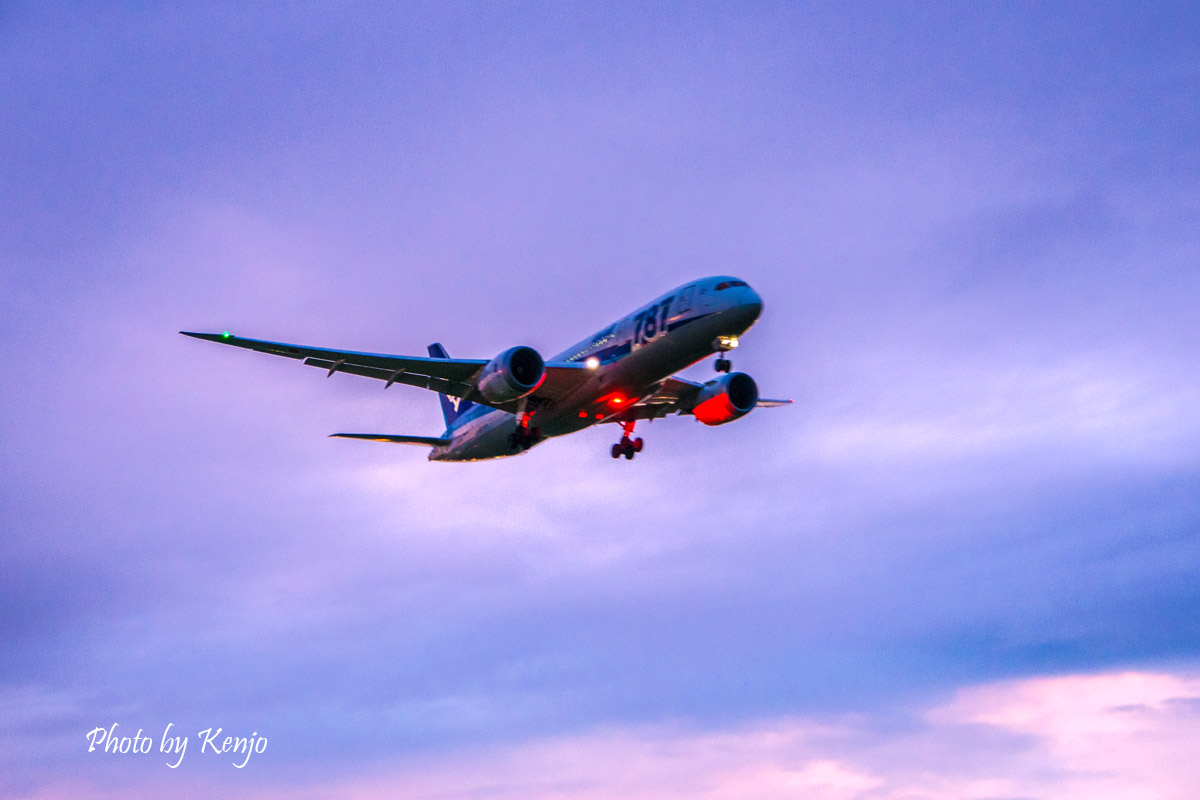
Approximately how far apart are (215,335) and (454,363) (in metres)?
8.53

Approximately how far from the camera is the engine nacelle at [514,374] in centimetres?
3712

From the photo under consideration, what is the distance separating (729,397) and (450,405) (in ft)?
48.6

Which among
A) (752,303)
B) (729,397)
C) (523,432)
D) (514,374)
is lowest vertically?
(514,374)

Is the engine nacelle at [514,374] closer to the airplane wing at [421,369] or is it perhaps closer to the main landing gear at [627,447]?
the airplane wing at [421,369]

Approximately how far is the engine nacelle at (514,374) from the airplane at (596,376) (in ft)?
0.12

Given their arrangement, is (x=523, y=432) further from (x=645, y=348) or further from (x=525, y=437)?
(x=645, y=348)

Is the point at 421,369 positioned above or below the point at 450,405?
below

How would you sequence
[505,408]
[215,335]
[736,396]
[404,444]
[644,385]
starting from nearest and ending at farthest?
[215,335] < [644,385] < [505,408] < [736,396] < [404,444]

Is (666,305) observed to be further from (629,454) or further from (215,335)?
(215,335)

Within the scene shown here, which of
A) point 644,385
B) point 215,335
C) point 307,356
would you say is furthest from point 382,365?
point 644,385

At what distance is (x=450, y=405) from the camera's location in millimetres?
51375

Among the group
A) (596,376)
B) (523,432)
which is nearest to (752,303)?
(596,376)

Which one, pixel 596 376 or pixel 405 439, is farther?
pixel 405 439

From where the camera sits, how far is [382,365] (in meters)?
39.6
